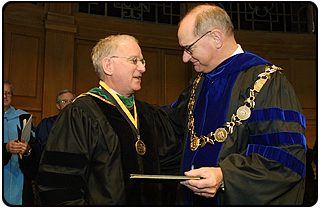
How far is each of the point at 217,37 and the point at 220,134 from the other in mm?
560

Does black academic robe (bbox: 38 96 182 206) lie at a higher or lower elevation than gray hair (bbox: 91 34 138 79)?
lower

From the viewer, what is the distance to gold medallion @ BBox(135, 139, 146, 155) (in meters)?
2.39

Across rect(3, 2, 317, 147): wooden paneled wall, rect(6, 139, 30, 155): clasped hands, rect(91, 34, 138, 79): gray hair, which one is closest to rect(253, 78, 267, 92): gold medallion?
rect(91, 34, 138, 79): gray hair

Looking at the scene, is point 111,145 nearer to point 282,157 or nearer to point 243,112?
point 243,112

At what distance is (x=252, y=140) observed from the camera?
2094 millimetres

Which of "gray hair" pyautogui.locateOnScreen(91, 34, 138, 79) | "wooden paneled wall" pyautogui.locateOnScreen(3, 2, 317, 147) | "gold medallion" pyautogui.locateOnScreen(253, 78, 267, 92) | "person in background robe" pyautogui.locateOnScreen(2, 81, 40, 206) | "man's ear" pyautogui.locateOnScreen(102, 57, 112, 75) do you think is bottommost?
"person in background robe" pyautogui.locateOnScreen(2, 81, 40, 206)

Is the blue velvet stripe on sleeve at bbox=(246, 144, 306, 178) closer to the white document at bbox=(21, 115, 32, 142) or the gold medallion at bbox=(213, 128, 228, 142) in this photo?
the gold medallion at bbox=(213, 128, 228, 142)

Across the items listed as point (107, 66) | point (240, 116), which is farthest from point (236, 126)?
point (107, 66)

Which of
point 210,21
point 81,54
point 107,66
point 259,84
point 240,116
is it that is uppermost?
point 81,54

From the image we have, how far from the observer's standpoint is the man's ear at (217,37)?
2.29 metres

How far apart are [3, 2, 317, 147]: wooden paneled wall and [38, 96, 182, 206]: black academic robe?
10.9ft

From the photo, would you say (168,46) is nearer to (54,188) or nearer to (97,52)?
(97,52)

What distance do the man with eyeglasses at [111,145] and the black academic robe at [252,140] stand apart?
0.75ft

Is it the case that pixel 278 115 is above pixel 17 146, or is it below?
above
